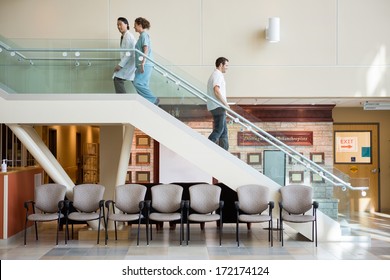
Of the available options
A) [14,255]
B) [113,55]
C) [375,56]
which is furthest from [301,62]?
[14,255]

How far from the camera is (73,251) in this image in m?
9.33

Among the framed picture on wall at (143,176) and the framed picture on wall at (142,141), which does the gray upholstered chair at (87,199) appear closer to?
the framed picture on wall at (143,176)

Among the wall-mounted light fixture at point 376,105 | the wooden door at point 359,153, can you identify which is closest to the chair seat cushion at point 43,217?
the wall-mounted light fixture at point 376,105

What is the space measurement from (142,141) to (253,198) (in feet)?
19.3

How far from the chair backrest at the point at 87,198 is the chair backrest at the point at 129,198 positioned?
1.14 feet

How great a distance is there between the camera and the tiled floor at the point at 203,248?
8.88 m

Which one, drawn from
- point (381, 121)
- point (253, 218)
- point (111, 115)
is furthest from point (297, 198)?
point (381, 121)

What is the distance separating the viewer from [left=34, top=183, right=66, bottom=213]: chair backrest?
34.1 feet

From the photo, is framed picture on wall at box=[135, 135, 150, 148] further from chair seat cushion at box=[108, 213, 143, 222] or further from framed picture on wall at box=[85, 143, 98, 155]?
chair seat cushion at box=[108, 213, 143, 222]

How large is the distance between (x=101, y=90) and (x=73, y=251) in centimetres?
283

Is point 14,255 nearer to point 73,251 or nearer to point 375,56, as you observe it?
point 73,251

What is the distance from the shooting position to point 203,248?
9539 mm

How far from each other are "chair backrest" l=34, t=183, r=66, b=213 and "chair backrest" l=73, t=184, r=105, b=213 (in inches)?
9.8

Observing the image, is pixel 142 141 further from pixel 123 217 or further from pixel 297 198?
pixel 297 198
